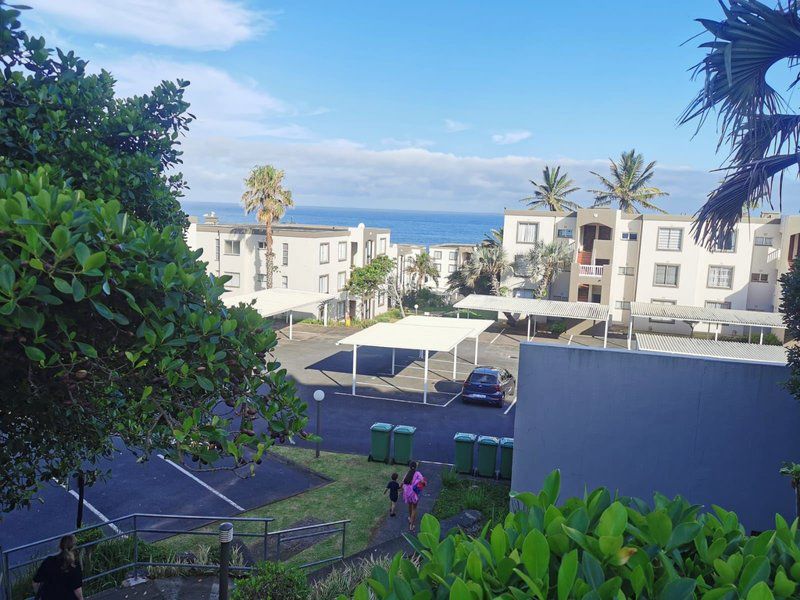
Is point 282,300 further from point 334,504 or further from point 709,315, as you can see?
point 709,315

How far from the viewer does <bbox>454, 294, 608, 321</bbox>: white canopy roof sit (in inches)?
1411

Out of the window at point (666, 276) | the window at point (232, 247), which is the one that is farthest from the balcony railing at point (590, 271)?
the window at point (232, 247)

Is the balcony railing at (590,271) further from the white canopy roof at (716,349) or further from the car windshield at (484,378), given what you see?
the car windshield at (484,378)

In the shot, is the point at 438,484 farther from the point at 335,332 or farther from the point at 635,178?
the point at 635,178

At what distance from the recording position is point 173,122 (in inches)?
315

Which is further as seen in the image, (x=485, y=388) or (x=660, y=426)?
(x=485, y=388)

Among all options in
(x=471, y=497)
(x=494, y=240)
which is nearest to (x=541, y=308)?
(x=494, y=240)

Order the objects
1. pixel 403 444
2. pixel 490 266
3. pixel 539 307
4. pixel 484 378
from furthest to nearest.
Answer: pixel 490 266, pixel 539 307, pixel 484 378, pixel 403 444

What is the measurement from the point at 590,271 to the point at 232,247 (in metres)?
24.4

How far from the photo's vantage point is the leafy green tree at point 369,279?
1708 inches

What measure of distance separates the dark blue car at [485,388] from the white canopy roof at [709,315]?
1597cm

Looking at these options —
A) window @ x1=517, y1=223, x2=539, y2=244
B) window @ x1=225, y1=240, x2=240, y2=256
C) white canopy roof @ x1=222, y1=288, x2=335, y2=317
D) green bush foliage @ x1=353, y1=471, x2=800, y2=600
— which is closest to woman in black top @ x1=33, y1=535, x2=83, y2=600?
green bush foliage @ x1=353, y1=471, x2=800, y2=600

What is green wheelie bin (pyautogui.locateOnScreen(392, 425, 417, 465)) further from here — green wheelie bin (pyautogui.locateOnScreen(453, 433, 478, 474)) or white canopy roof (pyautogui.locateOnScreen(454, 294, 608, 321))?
white canopy roof (pyautogui.locateOnScreen(454, 294, 608, 321))

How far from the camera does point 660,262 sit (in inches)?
1629
